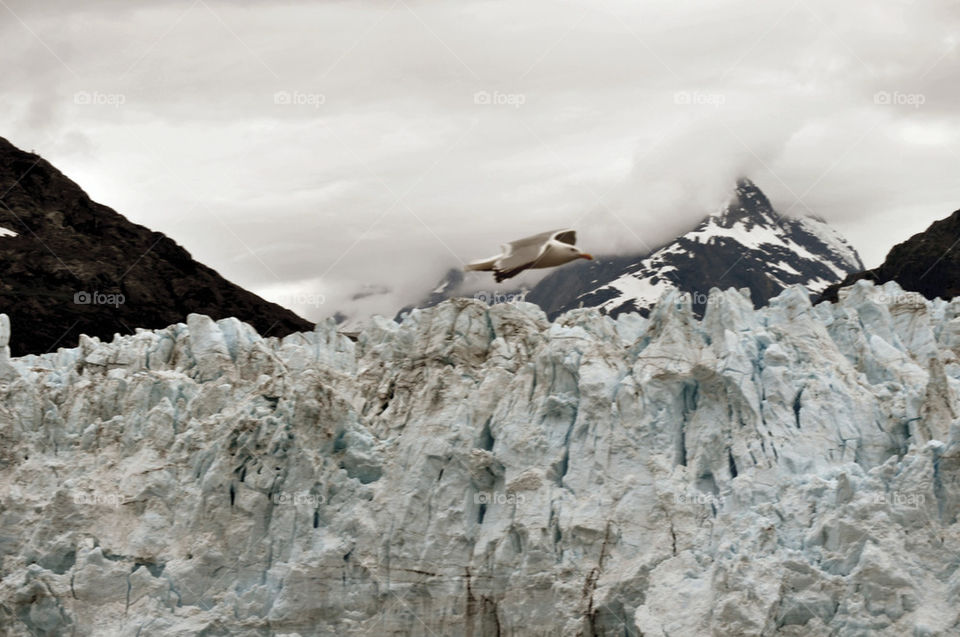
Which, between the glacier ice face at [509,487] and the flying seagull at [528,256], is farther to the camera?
the glacier ice face at [509,487]

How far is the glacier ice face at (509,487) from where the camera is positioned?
98.8ft

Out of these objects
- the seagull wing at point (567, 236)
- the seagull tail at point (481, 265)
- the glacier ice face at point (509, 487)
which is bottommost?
the glacier ice face at point (509, 487)

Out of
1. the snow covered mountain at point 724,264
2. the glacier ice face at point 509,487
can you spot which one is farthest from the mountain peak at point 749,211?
the glacier ice face at point 509,487

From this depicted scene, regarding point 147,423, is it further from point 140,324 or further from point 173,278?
point 173,278

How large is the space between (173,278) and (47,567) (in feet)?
242

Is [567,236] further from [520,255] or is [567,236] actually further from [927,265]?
[927,265]

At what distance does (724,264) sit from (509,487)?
89.0 meters

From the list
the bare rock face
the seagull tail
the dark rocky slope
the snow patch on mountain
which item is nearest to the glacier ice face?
the seagull tail

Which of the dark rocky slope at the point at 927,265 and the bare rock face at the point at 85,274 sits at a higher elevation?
the bare rock face at the point at 85,274

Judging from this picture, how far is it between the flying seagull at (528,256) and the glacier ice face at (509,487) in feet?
26.7

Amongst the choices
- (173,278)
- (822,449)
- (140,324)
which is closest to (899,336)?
(822,449)

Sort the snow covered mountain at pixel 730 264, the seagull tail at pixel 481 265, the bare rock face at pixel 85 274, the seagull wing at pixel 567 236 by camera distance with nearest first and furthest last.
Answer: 1. the seagull tail at pixel 481 265
2. the seagull wing at pixel 567 236
3. the bare rock face at pixel 85 274
4. the snow covered mountain at pixel 730 264

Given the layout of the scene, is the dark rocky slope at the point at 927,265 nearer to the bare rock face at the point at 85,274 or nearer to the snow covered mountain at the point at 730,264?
the snow covered mountain at the point at 730,264

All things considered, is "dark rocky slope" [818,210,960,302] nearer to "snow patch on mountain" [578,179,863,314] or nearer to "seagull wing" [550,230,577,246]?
"snow patch on mountain" [578,179,863,314]
